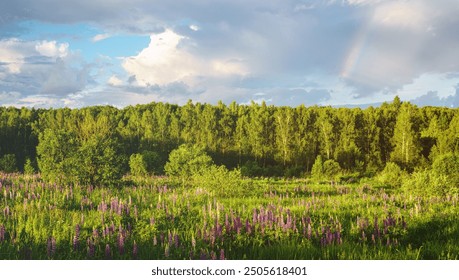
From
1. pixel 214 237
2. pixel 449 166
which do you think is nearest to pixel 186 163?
pixel 449 166

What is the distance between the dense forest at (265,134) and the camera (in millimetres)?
32281

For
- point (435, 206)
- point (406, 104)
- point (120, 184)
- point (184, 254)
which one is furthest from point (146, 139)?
point (184, 254)

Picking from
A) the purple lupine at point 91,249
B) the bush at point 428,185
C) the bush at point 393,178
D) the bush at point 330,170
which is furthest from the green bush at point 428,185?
the purple lupine at point 91,249

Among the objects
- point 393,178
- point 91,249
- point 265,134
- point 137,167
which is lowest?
point 393,178

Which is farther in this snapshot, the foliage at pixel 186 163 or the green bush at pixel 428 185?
the foliage at pixel 186 163

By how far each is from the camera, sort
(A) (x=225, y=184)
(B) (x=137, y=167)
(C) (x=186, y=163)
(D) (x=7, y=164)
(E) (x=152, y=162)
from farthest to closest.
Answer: (E) (x=152, y=162) < (D) (x=7, y=164) < (B) (x=137, y=167) < (C) (x=186, y=163) < (A) (x=225, y=184)

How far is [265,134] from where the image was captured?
112 ft

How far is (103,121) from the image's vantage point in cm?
2789

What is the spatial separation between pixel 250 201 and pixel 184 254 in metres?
6.29

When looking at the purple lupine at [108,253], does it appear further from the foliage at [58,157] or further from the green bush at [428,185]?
the green bush at [428,185]

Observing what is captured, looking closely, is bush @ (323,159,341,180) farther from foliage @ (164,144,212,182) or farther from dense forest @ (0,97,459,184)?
foliage @ (164,144,212,182)

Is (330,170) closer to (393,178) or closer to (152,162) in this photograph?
(393,178)
